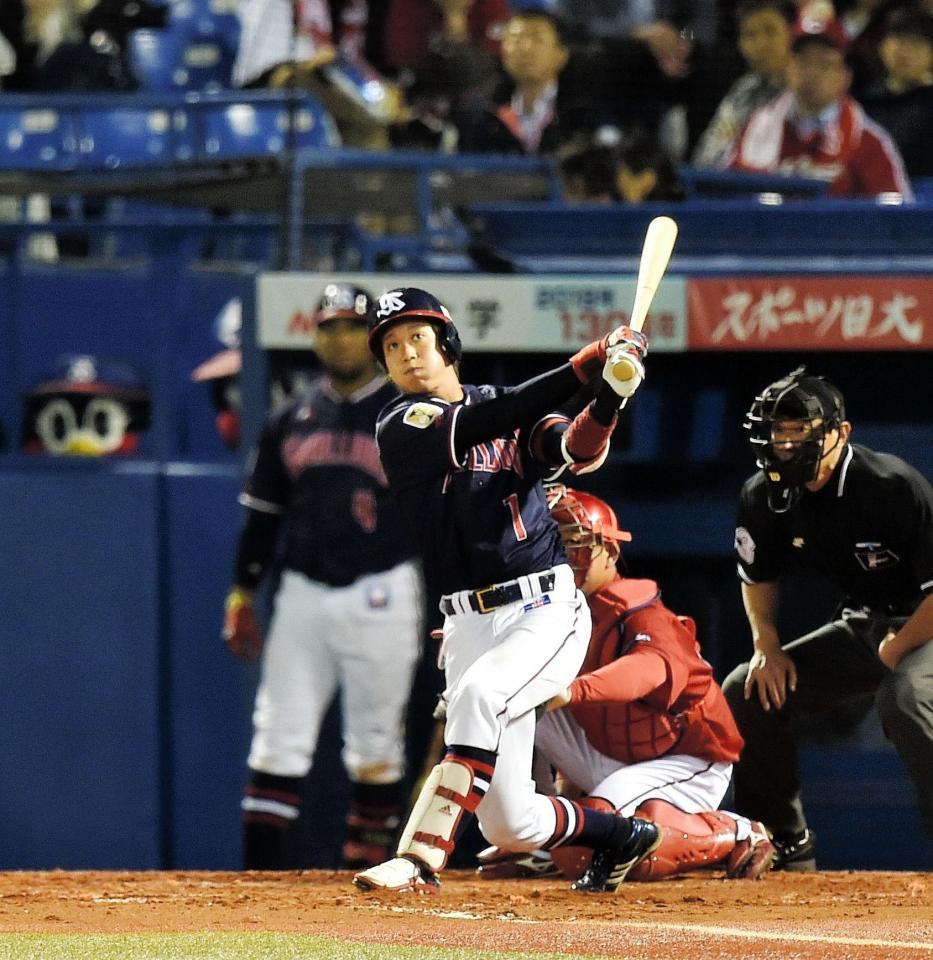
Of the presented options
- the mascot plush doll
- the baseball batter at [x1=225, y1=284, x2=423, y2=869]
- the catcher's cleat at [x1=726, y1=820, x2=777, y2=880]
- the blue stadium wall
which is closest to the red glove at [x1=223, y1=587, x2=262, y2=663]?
the baseball batter at [x1=225, y1=284, x2=423, y2=869]

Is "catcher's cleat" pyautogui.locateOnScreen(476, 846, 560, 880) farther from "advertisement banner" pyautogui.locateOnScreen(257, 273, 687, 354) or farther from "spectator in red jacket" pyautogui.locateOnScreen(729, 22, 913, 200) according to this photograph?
"spectator in red jacket" pyautogui.locateOnScreen(729, 22, 913, 200)

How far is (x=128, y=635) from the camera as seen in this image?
722 cm

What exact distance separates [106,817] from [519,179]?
9.24 ft

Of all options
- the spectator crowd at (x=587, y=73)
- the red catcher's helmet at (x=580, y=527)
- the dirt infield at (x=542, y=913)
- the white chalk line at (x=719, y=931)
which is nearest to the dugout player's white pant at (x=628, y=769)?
the dirt infield at (x=542, y=913)

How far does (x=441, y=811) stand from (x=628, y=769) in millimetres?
852

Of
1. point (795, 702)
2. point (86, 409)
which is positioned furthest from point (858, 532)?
point (86, 409)

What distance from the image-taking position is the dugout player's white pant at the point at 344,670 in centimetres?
667

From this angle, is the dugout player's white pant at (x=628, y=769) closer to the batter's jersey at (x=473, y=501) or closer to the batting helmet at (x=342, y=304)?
the batter's jersey at (x=473, y=501)

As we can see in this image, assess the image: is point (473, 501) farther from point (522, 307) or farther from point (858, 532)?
point (522, 307)

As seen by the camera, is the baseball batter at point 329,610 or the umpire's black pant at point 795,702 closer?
the umpire's black pant at point 795,702

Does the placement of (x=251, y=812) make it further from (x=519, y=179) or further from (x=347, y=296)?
(x=519, y=179)

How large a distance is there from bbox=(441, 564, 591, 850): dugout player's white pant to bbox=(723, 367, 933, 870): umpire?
82 centimetres

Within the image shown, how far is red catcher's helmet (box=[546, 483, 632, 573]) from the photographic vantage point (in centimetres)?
515

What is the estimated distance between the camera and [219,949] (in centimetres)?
397
